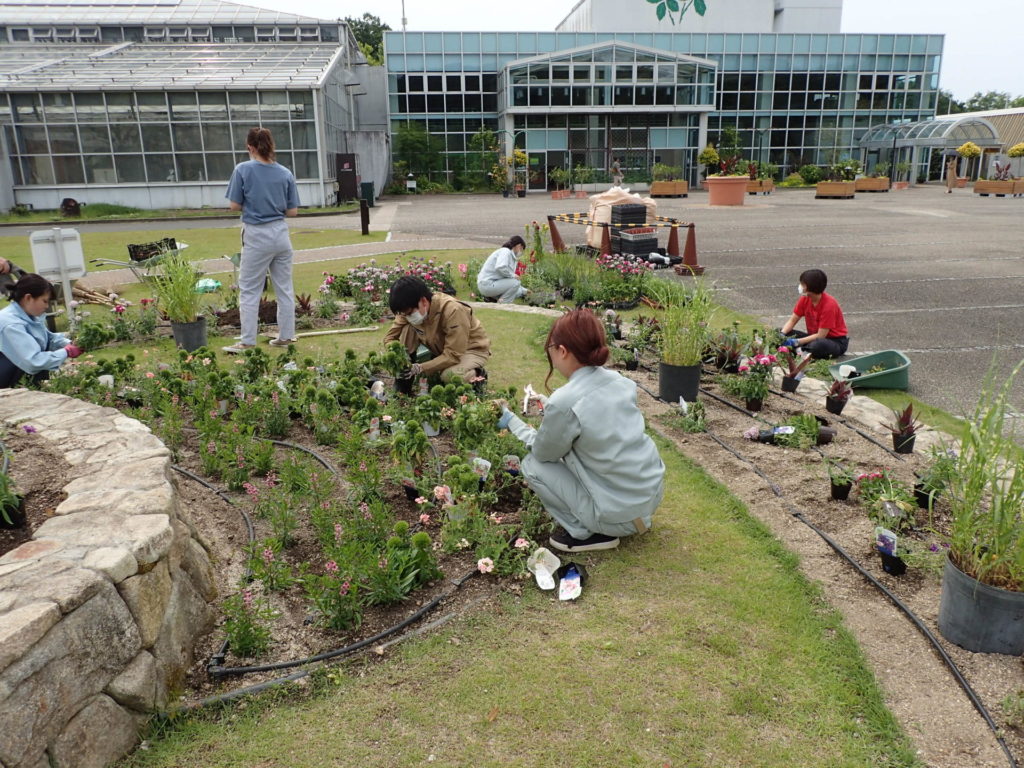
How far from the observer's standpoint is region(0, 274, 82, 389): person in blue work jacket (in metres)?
5.21

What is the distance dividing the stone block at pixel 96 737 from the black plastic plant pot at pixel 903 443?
13.5ft

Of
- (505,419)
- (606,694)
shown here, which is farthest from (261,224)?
(606,694)

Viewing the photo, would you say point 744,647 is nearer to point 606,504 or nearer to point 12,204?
point 606,504

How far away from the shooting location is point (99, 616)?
2.28 metres

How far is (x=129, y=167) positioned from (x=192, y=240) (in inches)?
380

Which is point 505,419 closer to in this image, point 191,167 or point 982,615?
point 982,615

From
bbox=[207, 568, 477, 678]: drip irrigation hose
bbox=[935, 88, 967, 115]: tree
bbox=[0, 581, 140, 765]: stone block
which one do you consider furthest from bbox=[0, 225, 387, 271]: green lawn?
bbox=[935, 88, 967, 115]: tree

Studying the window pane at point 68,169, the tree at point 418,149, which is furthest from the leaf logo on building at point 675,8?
the window pane at point 68,169

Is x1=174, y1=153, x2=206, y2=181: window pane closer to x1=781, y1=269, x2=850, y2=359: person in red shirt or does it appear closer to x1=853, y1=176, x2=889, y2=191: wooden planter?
x1=781, y1=269, x2=850, y2=359: person in red shirt

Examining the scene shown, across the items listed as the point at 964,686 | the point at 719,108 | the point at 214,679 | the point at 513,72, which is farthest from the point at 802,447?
the point at 719,108

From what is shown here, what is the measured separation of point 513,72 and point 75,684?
3383 centimetres

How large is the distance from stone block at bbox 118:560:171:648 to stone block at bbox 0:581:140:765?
3 cm

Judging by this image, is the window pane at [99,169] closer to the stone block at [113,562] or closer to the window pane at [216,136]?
the window pane at [216,136]

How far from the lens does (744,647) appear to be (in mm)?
2832
